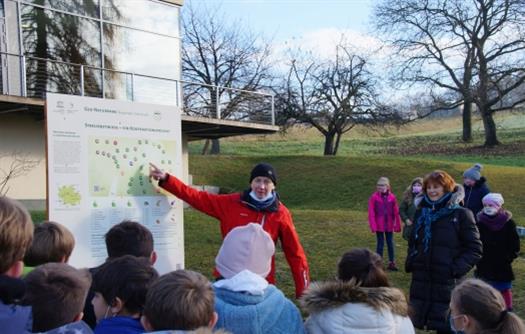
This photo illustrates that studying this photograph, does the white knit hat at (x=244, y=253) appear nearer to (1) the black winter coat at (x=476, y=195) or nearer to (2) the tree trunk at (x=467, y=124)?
(1) the black winter coat at (x=476, y=195)

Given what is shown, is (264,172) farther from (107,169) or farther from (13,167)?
(13,167)

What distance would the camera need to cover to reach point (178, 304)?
8.06ft

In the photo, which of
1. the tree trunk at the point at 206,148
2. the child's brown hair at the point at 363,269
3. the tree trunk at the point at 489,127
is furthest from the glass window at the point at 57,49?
the tree trunk at the point at 489,127

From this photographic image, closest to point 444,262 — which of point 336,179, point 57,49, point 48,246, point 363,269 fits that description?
point 363,269

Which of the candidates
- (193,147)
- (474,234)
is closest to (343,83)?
(193,147)

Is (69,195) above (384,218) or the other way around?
above

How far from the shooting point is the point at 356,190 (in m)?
24.6

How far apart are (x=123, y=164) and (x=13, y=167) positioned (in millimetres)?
11185

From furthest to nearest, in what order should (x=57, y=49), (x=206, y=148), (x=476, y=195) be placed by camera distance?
(x=206, y=148) < (x=57, y=49) < (x=476, y=195)

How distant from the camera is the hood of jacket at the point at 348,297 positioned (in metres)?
3.14

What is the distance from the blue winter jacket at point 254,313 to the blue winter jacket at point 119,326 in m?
0.45

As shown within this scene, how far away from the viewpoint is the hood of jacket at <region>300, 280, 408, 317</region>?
3.14 m

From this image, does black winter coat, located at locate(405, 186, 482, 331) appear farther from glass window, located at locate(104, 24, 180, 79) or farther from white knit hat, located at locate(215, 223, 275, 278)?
glass window, located at locate(104, 24, 180, 79)

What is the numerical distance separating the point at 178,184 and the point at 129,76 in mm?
11943
